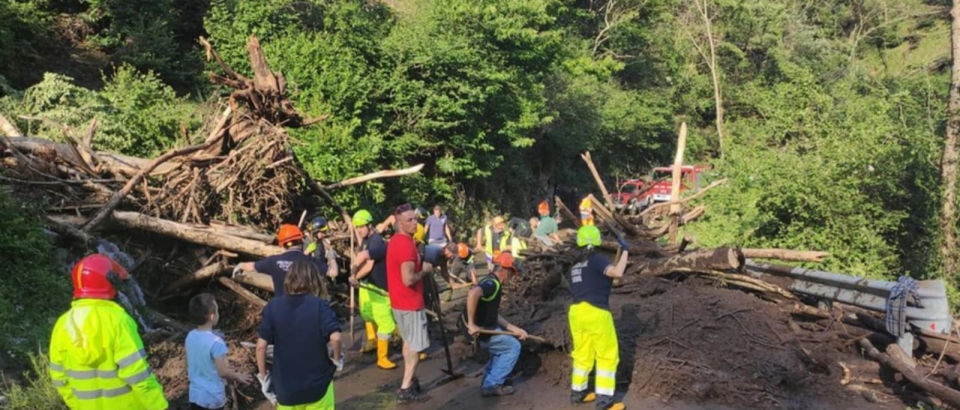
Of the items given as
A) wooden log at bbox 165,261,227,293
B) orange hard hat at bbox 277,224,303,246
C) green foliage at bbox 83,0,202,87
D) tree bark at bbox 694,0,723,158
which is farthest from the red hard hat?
tree bark at bbox 694,0,723,158

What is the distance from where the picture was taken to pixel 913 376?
6.39 meters

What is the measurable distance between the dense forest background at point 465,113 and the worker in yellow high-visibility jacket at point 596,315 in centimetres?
551

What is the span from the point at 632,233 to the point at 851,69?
29.3 meters

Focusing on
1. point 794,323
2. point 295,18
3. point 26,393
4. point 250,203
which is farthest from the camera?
point 295,18

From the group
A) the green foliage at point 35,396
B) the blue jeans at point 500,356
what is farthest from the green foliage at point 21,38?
the blue jeans at point 500,356

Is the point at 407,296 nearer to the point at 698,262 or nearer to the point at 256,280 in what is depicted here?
the point at 256,280

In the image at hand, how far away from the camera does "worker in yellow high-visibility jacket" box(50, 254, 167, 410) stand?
3977mm

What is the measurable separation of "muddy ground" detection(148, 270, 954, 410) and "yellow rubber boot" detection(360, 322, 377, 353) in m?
0.09

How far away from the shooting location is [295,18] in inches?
739

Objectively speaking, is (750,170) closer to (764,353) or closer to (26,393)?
(764,353)

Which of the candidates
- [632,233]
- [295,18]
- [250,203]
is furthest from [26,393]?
[295,18]

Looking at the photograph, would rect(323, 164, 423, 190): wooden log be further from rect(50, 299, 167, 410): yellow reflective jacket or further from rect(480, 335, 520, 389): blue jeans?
rect(50, 299, 167, 410): yellow reflective jacket

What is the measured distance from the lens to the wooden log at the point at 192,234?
9578mm

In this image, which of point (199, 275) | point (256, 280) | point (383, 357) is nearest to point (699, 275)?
point (383, 357)
